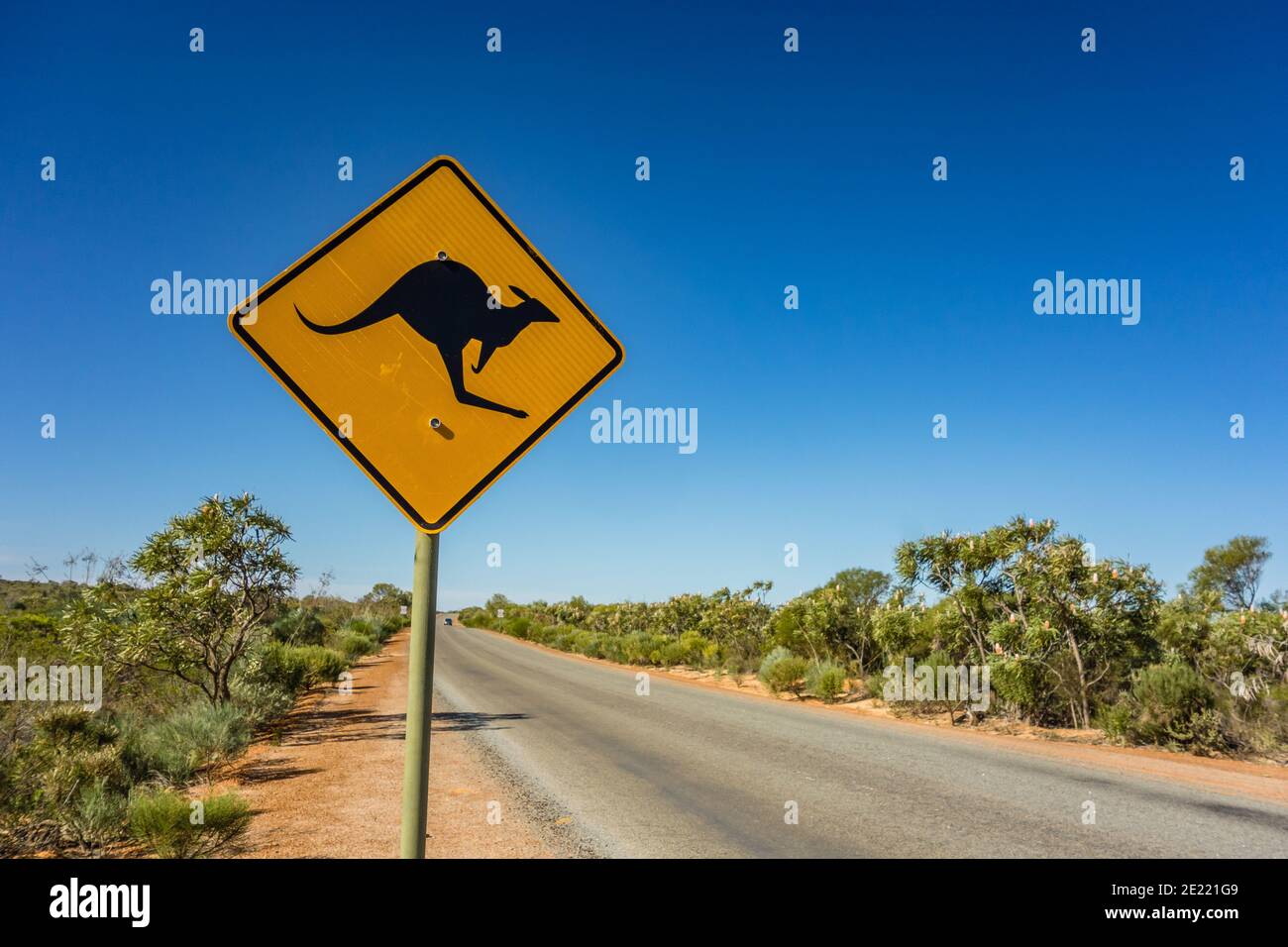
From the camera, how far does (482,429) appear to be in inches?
64.7

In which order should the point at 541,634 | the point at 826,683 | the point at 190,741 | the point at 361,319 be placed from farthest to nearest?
the point at 541,634
the point at 826,683
the point at 190,741
the point at 361,319

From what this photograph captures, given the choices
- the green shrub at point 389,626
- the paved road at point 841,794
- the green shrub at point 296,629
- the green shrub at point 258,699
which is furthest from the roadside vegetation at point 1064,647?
the green shrub at point 389,626

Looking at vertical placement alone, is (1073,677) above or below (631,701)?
above

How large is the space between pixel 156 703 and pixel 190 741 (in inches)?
157

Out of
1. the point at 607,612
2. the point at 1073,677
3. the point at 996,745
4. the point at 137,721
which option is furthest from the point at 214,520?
the point at 607,612

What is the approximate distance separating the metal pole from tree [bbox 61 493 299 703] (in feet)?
37.1

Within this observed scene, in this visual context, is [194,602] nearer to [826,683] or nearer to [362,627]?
[826,683]

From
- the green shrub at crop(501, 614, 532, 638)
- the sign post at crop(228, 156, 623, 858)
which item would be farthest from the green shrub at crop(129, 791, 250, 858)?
the green shrub at crop(501, 614, 532, 638)

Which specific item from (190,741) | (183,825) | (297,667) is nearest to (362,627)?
(297,667)

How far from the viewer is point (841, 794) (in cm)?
722

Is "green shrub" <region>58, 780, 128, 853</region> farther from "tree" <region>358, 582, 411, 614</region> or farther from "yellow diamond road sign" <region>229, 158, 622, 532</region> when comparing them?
"tree" <region>358, 582, 411, 614</region>

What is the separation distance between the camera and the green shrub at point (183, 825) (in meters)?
5.49

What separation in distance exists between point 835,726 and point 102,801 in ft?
34.4
